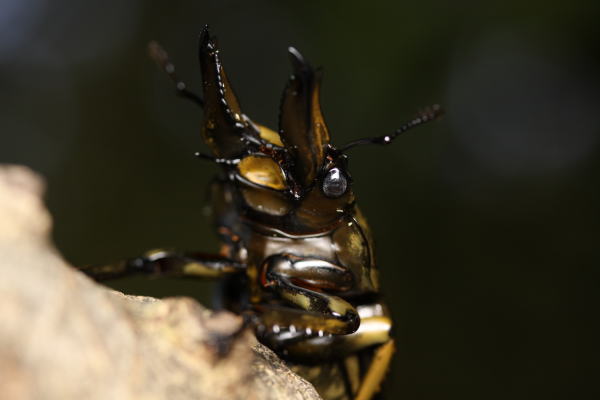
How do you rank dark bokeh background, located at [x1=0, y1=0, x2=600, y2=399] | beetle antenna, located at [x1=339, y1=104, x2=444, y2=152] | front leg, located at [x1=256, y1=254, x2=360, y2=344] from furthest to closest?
dark bokeh background, located at [x1=0, y1=0, x2=600, y2=399] < beetle antenna, located at [x1=339, y1=104, x2=444, y2=152] < front leg, located at [x1=256, y1=254, x2=360, y2=344]

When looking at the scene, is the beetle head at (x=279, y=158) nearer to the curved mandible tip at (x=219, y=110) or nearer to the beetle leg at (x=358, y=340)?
the curved mandible tip at (x=219, y=110)

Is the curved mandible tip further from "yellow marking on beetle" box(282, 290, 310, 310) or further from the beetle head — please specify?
"yellow marking on beetle" box(282, 290, 310, 310)

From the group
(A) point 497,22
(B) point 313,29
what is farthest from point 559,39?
(B) point 313,29

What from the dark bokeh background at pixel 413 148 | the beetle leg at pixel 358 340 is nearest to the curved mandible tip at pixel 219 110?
the beetle leg at pixel 358 340

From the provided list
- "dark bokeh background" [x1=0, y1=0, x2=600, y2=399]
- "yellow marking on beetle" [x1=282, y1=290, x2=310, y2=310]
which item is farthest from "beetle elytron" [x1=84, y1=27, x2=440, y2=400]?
"dark bokeh background" [x1=0, y1=0, x2=600, y2=399]

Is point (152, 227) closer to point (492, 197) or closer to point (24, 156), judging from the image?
point (24, 156)

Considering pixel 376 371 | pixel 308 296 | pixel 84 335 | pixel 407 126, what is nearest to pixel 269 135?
pixel 407 126

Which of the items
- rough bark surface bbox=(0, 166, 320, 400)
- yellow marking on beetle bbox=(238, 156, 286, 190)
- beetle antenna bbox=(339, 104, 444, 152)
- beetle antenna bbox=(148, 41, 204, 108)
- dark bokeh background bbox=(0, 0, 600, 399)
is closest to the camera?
rough bark surface bbox=(0, 166, 320, 400)

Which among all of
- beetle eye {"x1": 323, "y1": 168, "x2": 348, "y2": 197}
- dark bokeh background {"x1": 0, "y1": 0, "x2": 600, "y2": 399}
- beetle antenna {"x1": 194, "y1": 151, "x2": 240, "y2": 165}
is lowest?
dark bokeh background {"x1": 0, "y1": 0, "x2": 600, "y2": 399}
